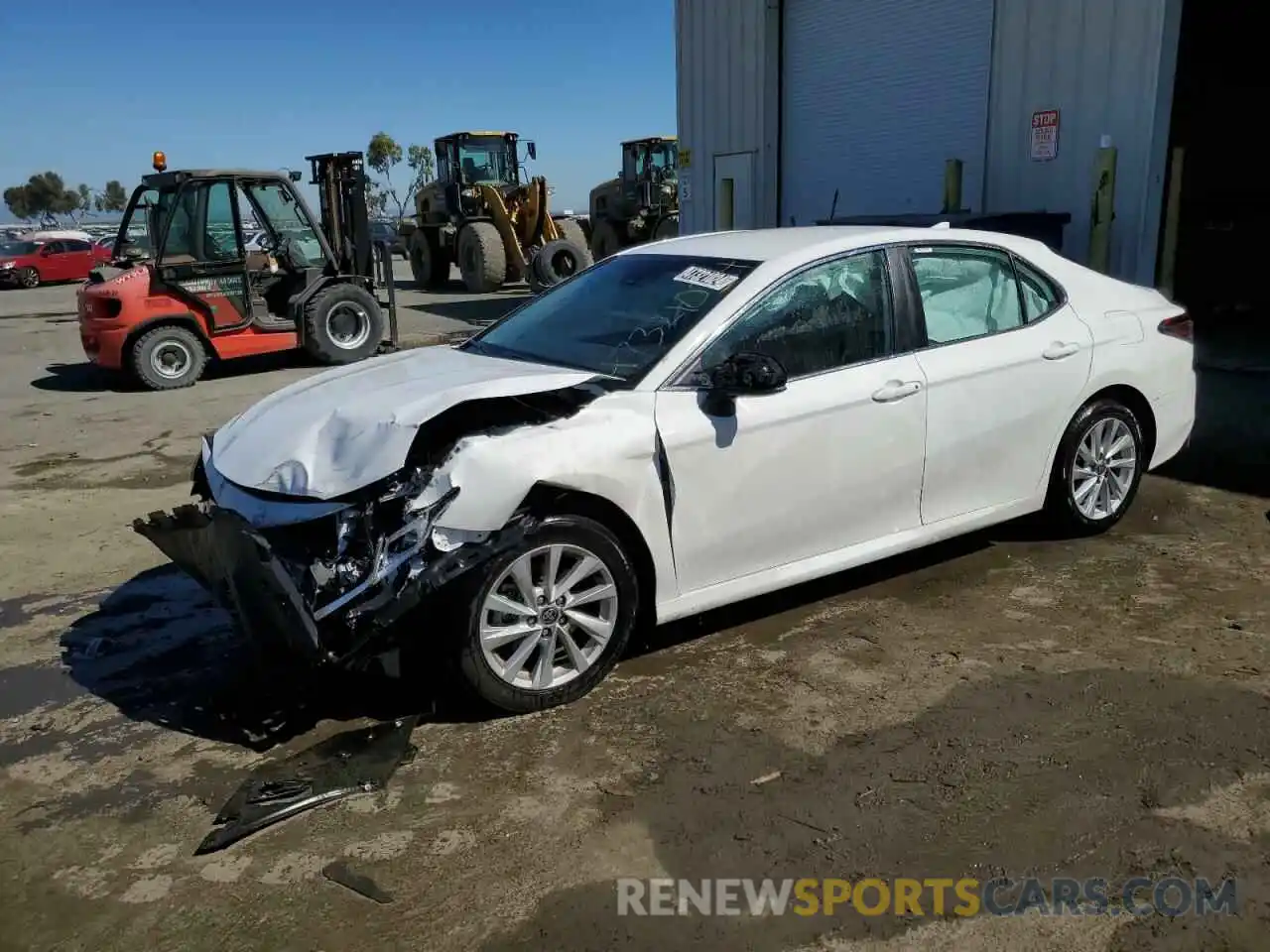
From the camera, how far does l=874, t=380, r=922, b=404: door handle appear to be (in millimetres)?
4184

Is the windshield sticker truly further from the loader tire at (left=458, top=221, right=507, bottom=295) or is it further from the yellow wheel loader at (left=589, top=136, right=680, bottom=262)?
the yellow wheel loader at (left=589, top=136, right=680, bottom=262)

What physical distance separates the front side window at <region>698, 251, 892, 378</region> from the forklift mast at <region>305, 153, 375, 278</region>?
9223 mm

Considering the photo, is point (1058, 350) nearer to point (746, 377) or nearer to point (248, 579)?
point (746, 377)

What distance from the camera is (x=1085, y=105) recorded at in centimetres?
881

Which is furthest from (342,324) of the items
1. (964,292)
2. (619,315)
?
(964,292)

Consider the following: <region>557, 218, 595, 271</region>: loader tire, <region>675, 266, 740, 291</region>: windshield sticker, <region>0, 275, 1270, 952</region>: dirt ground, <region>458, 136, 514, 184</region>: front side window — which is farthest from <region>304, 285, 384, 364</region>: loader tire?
<region>458, 136, 514, 184</region>: front side window

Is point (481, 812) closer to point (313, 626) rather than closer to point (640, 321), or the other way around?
point (313, 626)

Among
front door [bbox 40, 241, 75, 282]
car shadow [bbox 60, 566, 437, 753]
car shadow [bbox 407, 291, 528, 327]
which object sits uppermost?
front door [bbox 40, 241, 75, 282]

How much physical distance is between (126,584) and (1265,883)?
15.9 feet

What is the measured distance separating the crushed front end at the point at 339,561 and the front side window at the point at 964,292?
2191mm

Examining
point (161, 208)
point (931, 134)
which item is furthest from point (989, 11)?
point (161, 208)

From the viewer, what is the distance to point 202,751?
349 cm

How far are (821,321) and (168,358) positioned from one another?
883cm

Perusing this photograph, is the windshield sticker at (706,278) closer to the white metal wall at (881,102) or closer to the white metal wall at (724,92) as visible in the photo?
the white metal wall at (881,102)
